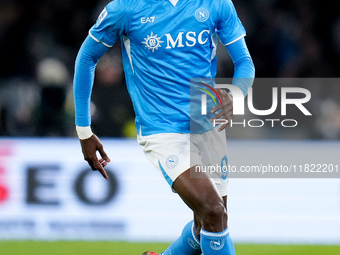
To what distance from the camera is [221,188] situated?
13.6 ft

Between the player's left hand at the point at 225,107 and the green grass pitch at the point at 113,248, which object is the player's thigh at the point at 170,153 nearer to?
the player's left hand at the point at 225,107

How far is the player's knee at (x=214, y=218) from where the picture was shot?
3.53 metres

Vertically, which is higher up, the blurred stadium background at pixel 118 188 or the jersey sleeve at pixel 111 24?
the jersey sleeve at pixel 111 24

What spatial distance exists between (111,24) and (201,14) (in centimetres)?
51

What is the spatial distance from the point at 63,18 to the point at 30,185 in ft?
9.83

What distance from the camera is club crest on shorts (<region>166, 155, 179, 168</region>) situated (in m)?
3.73

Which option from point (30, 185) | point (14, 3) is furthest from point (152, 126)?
point (14, 3)

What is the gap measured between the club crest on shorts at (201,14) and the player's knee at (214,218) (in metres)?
1.07

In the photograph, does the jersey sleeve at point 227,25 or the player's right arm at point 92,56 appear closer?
the player's right arm at point 92,56

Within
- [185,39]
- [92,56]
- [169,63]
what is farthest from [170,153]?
[92,56]

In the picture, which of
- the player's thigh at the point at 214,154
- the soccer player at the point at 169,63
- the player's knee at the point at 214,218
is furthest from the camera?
the player's thigh at the point at 214,154

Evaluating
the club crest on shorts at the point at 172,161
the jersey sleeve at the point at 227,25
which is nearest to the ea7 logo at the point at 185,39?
the jersey sleeve at the point at 227,25

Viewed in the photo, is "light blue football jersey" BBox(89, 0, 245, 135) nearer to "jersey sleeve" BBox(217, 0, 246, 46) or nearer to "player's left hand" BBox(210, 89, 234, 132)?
"jersey sleeve" BBox(217, 0, 246, 46)

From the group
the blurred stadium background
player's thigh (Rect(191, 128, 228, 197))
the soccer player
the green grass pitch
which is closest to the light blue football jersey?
the soccer player
